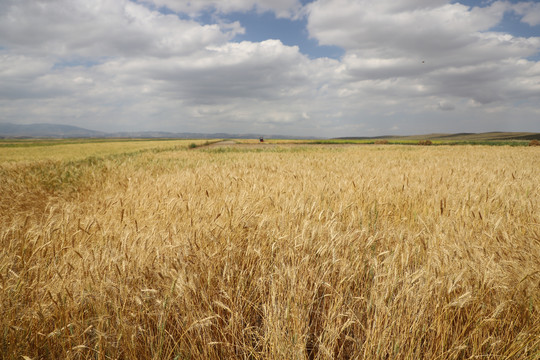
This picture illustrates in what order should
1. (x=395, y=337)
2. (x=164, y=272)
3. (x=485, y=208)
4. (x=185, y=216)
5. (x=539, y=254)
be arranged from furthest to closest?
(x=485, y=208) → (x=185, y=216) → (x=539, y=254) → (x=164, y=272) → (x=395, y=337)

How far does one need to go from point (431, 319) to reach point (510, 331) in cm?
40

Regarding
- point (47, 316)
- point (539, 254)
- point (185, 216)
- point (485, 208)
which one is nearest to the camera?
point (47, 316)

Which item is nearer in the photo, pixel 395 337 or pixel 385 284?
pixel 395 337

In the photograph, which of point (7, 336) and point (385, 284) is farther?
point (385, 284)

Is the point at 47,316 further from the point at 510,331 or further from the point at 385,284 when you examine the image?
the point at 510,331

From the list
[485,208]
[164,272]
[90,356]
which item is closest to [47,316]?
[90,356]

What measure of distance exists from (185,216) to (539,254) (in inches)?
116

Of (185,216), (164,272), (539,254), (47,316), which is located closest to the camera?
(47,316)

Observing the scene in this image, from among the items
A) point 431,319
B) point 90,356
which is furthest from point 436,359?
point 90,356

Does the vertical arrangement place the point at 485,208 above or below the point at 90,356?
above

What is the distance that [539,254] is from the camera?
193 centimetres

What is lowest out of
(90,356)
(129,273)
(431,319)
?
(90,356)

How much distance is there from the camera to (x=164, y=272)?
5.36ft

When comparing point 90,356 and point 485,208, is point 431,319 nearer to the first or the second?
point 90,356
